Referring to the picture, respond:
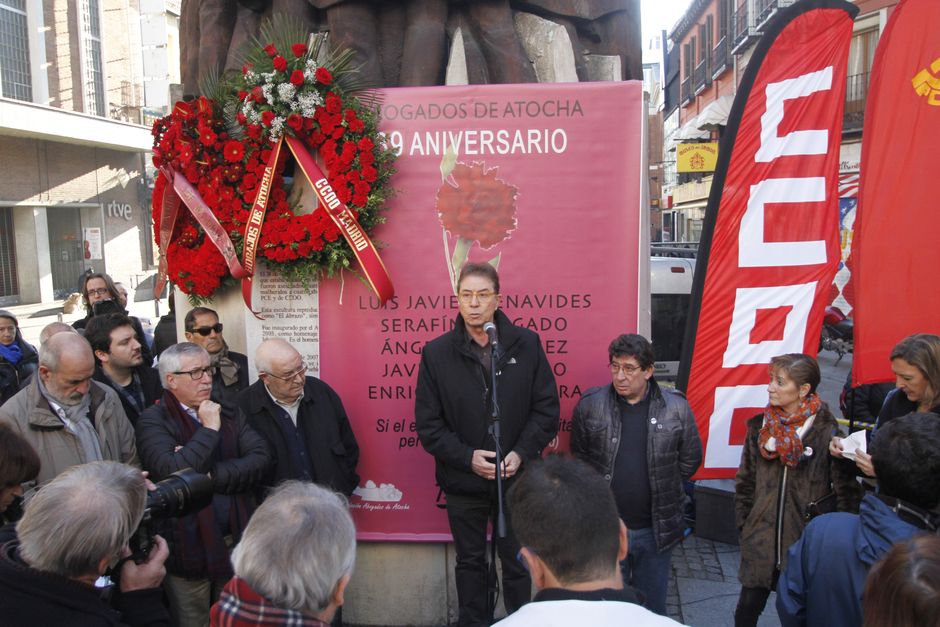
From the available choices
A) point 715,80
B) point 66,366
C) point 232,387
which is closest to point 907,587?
point 66,366

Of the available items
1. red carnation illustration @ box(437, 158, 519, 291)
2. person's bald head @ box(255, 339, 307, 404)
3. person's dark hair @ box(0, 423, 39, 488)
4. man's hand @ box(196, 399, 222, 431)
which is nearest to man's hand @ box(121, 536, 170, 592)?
person's dark hair @ box(0, 423, 39, 488)

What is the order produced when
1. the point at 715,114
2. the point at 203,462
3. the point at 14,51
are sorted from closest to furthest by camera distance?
the point at 203,462, the point at 14,51, the point at 715,114

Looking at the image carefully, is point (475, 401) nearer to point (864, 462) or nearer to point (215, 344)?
point (215, 344)

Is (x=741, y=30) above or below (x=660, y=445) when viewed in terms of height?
above

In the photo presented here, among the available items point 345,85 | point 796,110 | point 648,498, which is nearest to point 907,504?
point 648,498

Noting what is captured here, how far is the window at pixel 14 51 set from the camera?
21.8 metres

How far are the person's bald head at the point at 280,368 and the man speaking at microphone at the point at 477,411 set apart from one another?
0.60 m

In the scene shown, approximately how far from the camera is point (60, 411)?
3180 millimetres

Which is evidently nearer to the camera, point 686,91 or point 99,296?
point 99,296

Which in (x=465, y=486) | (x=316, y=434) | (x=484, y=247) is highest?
(x=484, y=247)

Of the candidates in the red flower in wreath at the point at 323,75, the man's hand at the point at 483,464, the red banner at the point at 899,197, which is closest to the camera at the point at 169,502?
the man's hand at the point at 483,464

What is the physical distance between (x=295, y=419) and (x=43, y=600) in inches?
78.9

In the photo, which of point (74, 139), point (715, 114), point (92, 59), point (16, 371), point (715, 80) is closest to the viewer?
point (16, 371)

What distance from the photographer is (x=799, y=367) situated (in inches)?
134
